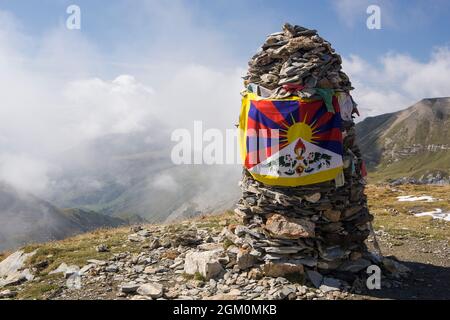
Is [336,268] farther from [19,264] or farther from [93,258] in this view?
[19,264]

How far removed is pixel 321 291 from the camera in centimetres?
1274

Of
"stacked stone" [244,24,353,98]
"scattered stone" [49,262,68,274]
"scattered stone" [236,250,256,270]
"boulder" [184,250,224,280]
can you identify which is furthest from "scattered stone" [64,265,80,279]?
"stacked stone" [244,24,353,98]

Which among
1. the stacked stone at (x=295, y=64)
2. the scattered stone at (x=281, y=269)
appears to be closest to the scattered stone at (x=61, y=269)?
the scattered stone at (x=281, y=269)

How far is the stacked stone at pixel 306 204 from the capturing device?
13742mm

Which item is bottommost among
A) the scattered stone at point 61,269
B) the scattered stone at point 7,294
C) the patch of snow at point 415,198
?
the scattered stone at point 7,294

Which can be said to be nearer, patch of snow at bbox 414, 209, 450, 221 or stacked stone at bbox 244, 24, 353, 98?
stacked stone at bbox 244, 24, 353, 98

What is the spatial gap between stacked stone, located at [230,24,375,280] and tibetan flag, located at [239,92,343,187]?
0.39 meters

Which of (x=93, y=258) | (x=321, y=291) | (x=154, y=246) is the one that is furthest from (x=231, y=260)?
(x=93, y=258)

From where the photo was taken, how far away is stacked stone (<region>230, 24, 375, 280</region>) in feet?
45.1

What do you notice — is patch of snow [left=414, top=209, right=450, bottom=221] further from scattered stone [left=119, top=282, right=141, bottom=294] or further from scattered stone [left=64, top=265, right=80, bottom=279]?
scattered stone [left=64, top=265, right=80, bottom=279]

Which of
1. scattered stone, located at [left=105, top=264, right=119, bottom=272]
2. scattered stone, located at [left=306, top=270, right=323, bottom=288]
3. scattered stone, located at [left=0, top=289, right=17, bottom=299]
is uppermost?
scattered stone, located at [left=306, top=270, right=323, bottom=288]

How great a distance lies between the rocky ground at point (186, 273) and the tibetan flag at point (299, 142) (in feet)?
11.2

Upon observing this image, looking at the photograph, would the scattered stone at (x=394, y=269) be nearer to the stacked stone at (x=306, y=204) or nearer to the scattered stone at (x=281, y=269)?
the stacked stone at (x=306, y=204)
